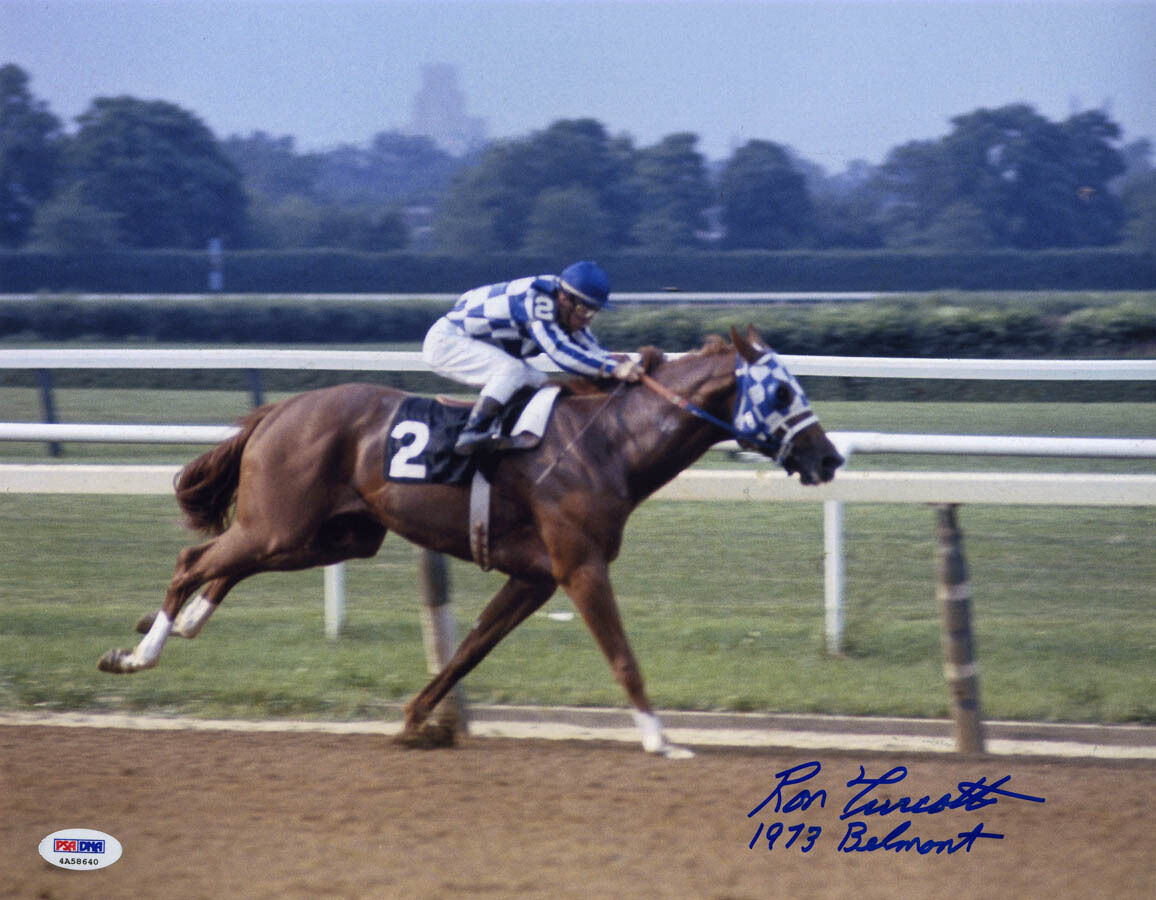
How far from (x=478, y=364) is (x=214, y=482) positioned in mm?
1003

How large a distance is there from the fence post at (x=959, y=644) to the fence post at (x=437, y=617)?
62.5 inches

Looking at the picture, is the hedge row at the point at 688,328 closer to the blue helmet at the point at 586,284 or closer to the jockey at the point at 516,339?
the jockey at the point at 516,339

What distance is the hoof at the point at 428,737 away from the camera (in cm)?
434

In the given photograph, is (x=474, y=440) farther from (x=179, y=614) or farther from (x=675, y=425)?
(x=179, y=614)

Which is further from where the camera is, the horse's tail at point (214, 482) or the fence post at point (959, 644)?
the horse's tail at point (214, 482)

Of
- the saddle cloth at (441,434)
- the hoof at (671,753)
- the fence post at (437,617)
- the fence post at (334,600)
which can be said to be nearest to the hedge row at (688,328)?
the fence post at (334,600)

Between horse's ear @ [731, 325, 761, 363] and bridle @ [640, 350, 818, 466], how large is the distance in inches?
0.6

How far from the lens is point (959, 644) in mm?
4312

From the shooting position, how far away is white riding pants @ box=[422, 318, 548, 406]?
14.1 ft

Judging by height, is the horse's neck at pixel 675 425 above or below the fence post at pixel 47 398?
above

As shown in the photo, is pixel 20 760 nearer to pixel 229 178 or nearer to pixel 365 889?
pixel 365 889
